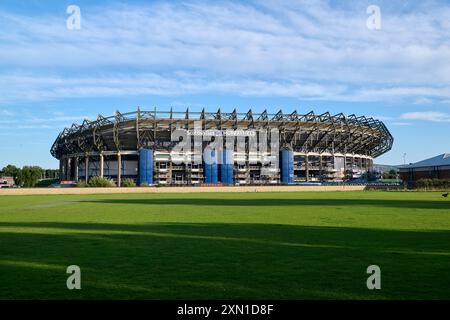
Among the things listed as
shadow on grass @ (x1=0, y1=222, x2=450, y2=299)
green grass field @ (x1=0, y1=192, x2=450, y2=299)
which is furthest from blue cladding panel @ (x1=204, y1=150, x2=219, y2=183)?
shadow on grass @ (x1=0, y1=222, x2=450, y2=299)

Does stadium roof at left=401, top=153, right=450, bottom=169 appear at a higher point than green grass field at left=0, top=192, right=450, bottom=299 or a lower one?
higher

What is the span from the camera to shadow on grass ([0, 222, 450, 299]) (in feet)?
20.2

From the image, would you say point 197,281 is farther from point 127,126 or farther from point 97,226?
point 127,126

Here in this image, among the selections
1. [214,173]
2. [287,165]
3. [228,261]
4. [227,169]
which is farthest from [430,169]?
[228,261]

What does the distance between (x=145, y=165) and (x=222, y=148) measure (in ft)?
50.6

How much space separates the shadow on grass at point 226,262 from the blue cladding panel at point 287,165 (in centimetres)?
7949

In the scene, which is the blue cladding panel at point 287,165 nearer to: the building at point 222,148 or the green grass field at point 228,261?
the building at point 222,148

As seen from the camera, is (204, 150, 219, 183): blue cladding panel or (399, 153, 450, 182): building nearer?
(399, 153, 450, 182): building

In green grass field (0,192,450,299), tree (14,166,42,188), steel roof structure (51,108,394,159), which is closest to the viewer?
green grass field (0,192,450,299)

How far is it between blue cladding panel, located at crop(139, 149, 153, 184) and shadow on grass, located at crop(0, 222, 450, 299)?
76.0m

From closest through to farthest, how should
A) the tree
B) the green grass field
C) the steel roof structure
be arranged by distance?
the green grass field → the steel roof structure → the tree

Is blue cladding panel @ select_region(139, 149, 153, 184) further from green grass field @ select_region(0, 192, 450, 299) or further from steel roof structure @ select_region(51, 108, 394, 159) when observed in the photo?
green grass field @ select_region(0, 192, 450, 299)

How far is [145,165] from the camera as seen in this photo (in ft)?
292

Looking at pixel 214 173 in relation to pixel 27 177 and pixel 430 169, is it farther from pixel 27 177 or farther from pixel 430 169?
pixel 27 177
